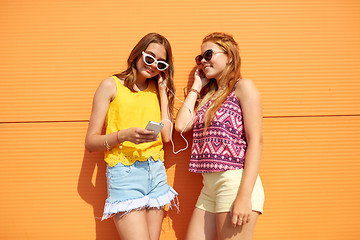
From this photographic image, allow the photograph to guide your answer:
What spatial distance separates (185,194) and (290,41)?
6.21 feet

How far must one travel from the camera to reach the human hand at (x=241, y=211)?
160 cm

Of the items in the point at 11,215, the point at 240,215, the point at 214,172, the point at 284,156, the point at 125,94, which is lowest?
the point at 11,215

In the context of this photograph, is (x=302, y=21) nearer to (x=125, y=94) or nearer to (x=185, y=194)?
(x=125, y=94)

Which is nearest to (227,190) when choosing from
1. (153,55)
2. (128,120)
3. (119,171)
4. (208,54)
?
(119,171)

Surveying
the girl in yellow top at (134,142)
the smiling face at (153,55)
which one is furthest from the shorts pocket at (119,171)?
the smiling face at (153,55)

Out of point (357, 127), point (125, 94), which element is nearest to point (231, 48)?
point (125, 94)

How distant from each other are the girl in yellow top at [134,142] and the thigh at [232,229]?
19.3 inches

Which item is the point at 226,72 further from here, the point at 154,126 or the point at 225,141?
the point at 154,126

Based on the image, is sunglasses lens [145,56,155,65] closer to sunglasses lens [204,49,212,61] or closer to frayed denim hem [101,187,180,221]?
sunglasses lens [204,49,212,61]

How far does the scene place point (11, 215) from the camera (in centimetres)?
228

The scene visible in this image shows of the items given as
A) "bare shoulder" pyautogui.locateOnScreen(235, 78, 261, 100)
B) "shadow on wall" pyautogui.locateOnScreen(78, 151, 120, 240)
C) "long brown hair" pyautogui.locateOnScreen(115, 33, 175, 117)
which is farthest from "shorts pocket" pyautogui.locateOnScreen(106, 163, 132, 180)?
"bare shoulder" pyautogui.locateOnScreen(235, 78, 261, 100)

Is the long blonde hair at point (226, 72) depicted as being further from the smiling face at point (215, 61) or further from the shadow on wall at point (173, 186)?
the shadow on wall at point (173, 186)

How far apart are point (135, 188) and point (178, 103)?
0.95 meters

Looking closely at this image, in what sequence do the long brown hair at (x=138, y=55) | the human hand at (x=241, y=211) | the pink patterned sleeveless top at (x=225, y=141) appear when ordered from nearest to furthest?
the human hand at (x=241, y=211) → the pink patterned sleeveless top at (x=225, y=141) → the long brown hair at (x=138, y=55)
